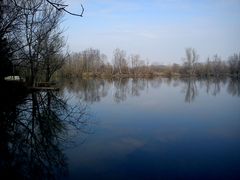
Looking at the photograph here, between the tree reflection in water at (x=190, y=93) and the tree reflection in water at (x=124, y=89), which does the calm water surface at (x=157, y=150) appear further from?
the tree reflection in water at (x=190, y=93)

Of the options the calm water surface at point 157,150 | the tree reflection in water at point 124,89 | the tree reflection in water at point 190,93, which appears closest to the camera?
the calm water surface at point 157,150

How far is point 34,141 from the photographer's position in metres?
7.05

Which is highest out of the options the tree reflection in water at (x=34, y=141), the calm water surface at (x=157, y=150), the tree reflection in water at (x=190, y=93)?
the tree reflection in water at (x=34, y=141)

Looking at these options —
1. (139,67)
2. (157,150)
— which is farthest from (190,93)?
(139,67)

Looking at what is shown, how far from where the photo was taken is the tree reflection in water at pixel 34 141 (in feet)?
16.6

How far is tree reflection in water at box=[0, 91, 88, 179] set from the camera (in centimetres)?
505

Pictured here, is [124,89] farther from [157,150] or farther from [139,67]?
[139,67]

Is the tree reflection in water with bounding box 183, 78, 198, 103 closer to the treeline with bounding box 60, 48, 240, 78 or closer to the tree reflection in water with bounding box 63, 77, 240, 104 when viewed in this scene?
the tree reflection in water with bounding box 63, 77, 240, 104

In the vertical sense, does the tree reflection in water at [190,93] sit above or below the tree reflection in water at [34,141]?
below

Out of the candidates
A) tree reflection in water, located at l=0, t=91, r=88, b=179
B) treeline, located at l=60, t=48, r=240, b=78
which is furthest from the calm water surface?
treeline, located at l=60, t=48, r=240, b=78

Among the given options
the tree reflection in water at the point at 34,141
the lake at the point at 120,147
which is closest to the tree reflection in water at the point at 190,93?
the lake at the point at 120,147

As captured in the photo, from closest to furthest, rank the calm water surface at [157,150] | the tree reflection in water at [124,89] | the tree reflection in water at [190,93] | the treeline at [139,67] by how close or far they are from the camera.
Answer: the calm water surface at [157,150] < the tree reflection in water at [190,93] < the tree reflection in water at [124,89] < the treeline at [139,67]

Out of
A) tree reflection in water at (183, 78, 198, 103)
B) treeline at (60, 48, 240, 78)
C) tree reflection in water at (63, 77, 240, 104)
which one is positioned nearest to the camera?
tree reflection in water at (183, 78, 198, 103)

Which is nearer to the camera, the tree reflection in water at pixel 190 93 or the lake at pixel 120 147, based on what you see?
the lake at pixel 120 147
